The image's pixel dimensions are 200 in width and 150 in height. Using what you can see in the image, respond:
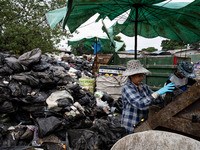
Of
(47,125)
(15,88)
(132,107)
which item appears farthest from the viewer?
(15,88)

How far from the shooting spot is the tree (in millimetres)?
6461

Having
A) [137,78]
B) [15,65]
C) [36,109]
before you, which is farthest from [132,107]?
[15,65]

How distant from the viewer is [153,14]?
3363mm

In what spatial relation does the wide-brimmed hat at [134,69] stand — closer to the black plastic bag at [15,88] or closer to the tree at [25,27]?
the black plastic bag at [15,88]

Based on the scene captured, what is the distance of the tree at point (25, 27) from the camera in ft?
21.2

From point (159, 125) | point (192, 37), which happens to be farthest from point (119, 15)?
point (159, 125)

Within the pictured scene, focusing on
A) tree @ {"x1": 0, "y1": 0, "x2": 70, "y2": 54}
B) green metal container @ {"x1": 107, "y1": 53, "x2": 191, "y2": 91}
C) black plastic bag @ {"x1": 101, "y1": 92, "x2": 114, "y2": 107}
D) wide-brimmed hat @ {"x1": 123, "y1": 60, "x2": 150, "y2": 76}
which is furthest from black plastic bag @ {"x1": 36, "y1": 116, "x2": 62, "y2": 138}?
tree @ {"x1": 0, "y1": 0, "x2": 70, "y2": 54}

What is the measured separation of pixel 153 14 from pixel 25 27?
569 cm

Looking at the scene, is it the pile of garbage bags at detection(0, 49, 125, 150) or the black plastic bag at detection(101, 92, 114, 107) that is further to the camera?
the black plastic bag at detection(101, 92, 114, 107)

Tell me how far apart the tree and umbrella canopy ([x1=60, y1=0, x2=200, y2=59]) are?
434 cm

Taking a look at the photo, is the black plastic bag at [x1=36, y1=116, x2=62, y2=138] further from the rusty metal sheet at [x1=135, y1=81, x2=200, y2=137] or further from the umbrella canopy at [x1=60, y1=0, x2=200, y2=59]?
the rusty metal sheet at [x1=135, y1=81, x2=200, y2=137]

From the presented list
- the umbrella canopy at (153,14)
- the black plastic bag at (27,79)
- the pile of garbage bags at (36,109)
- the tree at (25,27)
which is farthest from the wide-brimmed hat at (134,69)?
the tree at (25,27)

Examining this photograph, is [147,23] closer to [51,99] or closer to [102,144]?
[51,99]

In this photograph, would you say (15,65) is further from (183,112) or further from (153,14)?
(183,112)
